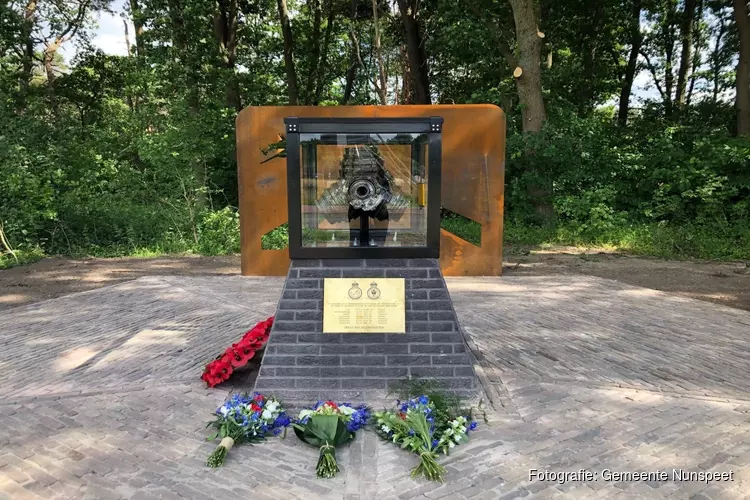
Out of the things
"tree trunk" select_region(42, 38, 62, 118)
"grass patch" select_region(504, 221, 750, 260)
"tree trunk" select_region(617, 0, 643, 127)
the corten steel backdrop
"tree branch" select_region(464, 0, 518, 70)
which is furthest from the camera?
"tree trunk" select_region(42, 38, 62, 118)

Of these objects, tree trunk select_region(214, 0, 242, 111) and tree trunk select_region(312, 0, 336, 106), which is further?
tree trunk select_region(312, 0, 336, 106)

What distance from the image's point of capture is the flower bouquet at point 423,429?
2.88 metres

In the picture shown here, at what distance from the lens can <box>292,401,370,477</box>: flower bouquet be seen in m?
2.79

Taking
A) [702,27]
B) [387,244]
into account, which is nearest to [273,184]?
[387,244]

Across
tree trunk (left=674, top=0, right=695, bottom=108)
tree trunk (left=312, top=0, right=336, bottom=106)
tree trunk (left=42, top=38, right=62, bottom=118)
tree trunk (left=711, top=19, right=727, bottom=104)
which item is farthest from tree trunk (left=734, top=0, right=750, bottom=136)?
tree trunk (left=42, top=38, right=62, bottom=118)

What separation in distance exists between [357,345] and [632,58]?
2220cm

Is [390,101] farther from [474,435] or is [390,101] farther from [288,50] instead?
[474,435]

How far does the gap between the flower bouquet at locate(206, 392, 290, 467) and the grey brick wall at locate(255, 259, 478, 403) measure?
0.67 feet

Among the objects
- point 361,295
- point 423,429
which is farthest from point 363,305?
point 423,429

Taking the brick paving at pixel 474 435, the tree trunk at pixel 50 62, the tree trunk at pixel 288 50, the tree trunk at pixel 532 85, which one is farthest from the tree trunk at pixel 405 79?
the brick paving at pixel 474 435

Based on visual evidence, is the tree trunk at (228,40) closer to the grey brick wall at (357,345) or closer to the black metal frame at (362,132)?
the black metal frame at (362,132)

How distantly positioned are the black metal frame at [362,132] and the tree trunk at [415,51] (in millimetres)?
15611

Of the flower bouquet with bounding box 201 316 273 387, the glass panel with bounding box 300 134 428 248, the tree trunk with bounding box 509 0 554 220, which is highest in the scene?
the tree trunk with bounding box 509 0 554 220

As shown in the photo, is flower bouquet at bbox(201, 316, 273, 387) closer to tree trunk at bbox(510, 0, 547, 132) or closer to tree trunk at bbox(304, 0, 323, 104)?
tree trunk at bbox(510, 0, 547, 132)
